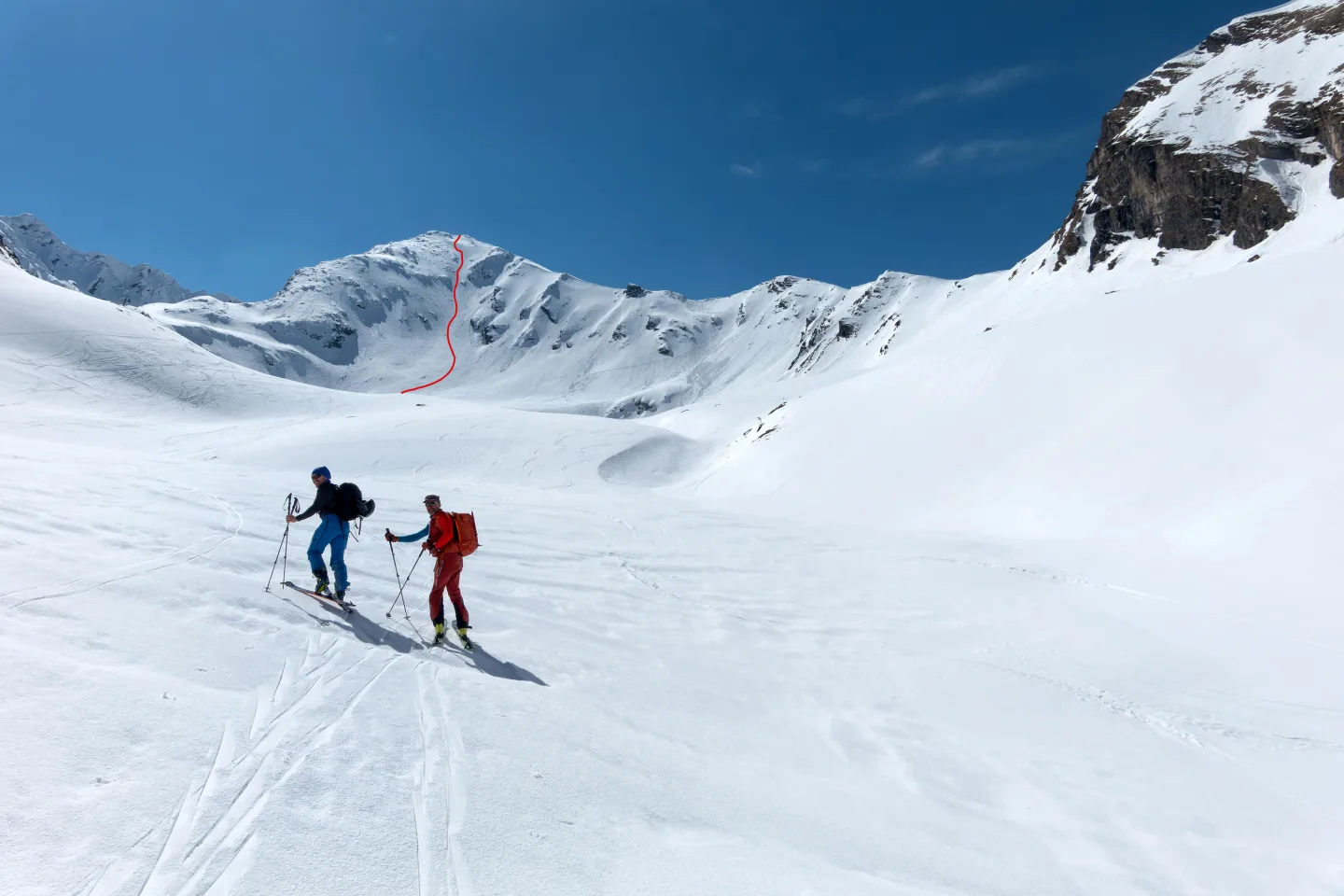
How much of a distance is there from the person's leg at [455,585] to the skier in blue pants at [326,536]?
1.46 metres

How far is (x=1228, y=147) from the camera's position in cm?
6712

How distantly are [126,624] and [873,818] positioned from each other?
6.18m

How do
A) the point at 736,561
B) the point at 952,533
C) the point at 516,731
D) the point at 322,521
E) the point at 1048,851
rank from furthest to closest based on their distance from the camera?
the point at 952,533, the point at 736,561, the point at 322,521, the point at 516,731, the point at 1048,851

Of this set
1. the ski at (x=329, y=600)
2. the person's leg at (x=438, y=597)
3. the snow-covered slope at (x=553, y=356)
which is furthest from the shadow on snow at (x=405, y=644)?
the snow-covered slope at (x=553, y=356)

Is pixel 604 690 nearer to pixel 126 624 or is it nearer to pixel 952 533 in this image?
pixel 126 624

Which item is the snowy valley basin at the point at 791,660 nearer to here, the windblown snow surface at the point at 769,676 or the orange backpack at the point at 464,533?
the windblown snow surface at the point at 769,676

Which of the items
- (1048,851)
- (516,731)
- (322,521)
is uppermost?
(322,521)

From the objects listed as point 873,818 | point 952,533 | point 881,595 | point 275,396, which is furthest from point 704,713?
point 275,396

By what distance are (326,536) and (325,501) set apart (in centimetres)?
46

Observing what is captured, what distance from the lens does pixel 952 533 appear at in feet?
54.4

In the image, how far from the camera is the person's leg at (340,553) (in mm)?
8555

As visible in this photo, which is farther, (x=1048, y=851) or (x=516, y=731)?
(x=516, y=731)

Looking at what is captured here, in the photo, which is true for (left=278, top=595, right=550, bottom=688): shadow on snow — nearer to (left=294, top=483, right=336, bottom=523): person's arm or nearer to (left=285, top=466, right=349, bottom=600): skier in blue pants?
(left=285, top=466, right=349, bottom=600): skier in blue pants

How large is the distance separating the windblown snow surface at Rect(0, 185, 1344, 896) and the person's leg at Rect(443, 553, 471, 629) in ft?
1.64
